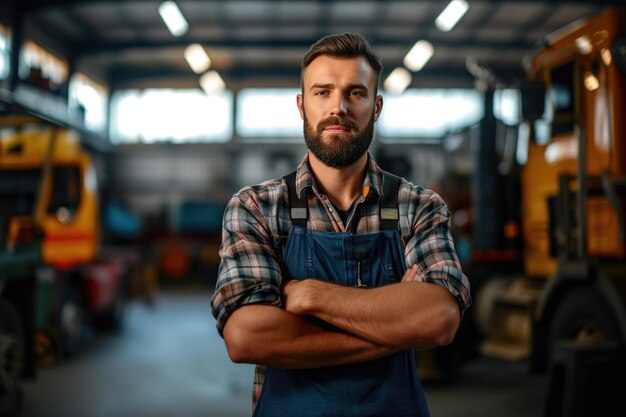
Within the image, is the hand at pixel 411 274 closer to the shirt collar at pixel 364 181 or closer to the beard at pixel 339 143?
the shirt collar at pixel 364 181

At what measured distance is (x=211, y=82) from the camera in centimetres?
1855

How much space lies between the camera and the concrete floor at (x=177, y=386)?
A: 4902mm

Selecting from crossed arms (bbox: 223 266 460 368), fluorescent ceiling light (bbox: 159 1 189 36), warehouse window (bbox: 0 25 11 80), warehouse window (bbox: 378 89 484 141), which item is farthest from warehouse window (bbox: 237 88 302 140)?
crossed arms (bbox: 223 266 460 368)

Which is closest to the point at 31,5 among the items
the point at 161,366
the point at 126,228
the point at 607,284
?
the point at 126,228

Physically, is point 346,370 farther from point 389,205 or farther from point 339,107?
point 339,107

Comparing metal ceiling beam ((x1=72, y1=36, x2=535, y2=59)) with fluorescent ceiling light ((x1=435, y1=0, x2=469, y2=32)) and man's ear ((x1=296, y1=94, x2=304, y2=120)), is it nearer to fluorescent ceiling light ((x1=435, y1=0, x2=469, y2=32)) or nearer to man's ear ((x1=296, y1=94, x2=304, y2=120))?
fluorescent ceiling light ((x1=435, y1=0, x2=469, y2=32))

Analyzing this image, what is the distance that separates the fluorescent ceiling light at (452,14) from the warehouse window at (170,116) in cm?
841

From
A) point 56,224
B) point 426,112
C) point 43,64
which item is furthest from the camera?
point 426,112

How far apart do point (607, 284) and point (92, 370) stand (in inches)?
200

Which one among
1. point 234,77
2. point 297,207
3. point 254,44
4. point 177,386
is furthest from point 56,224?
point 234,77

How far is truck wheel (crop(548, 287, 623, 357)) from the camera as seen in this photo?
414cm

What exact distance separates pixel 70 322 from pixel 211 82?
12579 millimetres

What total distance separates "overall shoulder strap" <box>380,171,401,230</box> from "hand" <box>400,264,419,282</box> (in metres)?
0.12

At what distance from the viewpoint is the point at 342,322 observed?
1539mm
